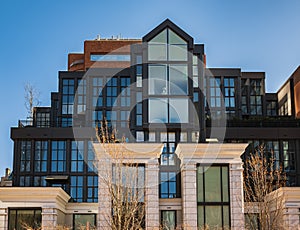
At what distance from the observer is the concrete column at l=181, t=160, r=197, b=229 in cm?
3228

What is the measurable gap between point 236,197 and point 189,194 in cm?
263

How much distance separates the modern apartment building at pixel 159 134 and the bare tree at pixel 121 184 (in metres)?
0.61

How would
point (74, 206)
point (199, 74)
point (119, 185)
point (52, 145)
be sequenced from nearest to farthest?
point (119, 185) < point (74, 206) < point (199, 74) < point (52, 145)

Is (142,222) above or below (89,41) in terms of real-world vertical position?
below

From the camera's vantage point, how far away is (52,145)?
56875 mm

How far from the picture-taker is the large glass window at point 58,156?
5644 centimetres

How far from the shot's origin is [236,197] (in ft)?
107

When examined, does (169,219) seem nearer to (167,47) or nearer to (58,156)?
(167,47)

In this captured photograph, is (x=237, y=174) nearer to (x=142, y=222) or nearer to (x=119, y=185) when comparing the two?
(x=142, y=222)

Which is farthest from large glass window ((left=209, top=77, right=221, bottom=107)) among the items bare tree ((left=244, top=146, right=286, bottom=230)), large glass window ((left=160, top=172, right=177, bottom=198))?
bare tree ((left=244, top=146, right=286, bottom=230))

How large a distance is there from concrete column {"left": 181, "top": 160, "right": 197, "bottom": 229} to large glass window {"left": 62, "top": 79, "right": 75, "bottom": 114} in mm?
30333

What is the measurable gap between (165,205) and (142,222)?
2217 millimetres

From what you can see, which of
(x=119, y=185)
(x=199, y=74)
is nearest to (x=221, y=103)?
(x=199, y=74)

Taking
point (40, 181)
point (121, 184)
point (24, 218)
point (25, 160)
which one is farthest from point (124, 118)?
point (121, 184)
